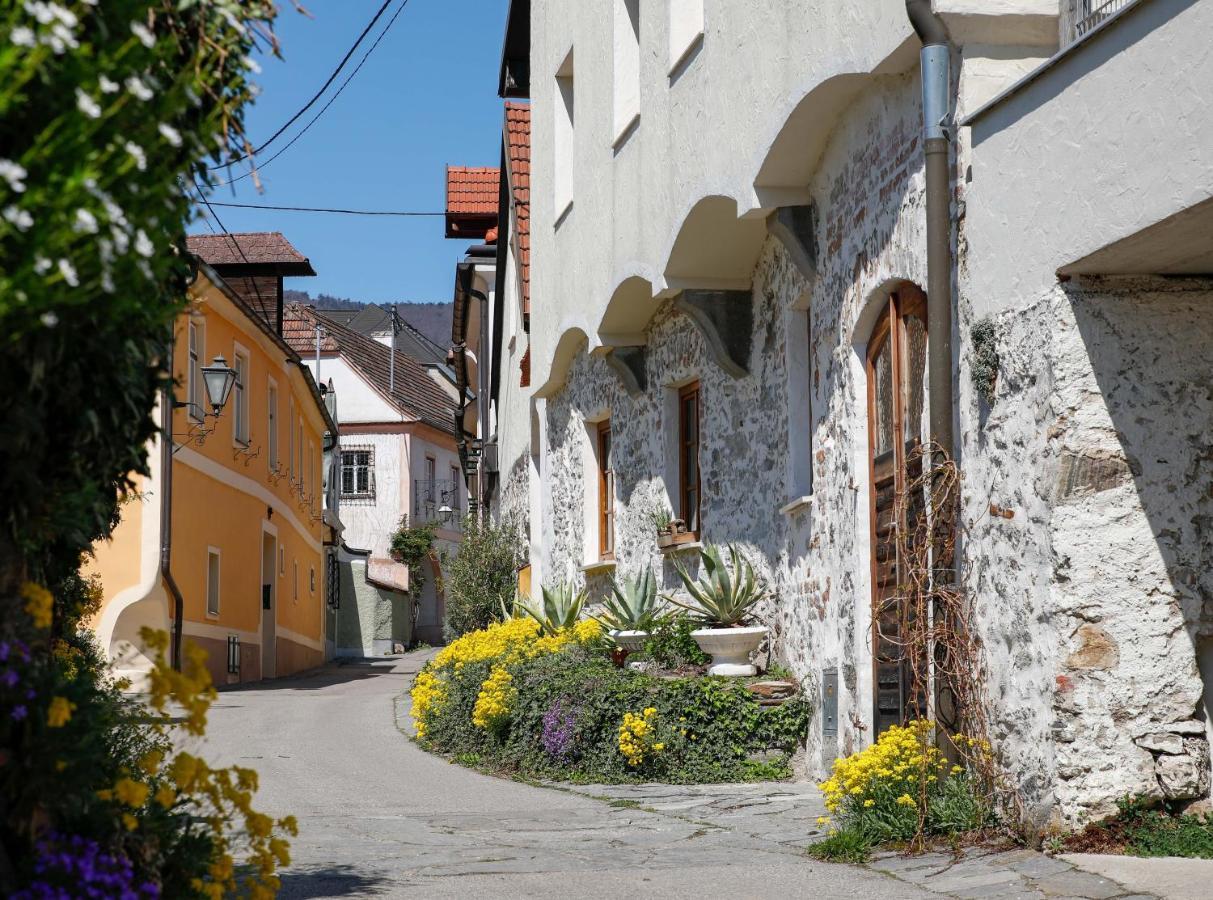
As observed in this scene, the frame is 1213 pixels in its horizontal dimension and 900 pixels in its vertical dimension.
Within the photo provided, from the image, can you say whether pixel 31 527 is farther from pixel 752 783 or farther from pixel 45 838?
pixel 752 783

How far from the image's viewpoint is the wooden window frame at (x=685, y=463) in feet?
43.9

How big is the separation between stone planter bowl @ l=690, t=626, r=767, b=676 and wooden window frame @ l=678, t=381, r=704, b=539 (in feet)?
6.34

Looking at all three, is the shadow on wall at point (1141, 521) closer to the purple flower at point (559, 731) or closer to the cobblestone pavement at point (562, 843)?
the cobblestone pavement at point (562, 843)

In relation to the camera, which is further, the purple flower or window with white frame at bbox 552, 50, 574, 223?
window with white frame at bbox 552, 50, 574, 223

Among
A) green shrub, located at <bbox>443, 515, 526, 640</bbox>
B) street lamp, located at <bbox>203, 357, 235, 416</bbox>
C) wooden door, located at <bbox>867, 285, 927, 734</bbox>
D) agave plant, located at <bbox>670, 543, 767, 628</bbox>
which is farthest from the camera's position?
green shrub, located at <bbox>443, 515, 526, 640</bbox>

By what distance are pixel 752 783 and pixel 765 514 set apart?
2.27 m

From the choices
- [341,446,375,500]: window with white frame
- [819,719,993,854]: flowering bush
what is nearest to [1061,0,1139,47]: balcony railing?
[819,719,993,854]: flowering bush

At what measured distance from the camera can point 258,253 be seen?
28.8m

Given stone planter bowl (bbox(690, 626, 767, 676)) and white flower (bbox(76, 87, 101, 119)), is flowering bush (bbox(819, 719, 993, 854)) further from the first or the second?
white flower (bbox(76, 87, 101, 119))

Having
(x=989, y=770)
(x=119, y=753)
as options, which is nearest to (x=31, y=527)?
(x=119, y=753)

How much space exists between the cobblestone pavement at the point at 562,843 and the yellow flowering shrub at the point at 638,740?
272 millimetres

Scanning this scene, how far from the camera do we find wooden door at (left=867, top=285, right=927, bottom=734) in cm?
838

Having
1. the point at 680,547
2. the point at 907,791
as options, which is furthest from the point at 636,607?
the point at 907,791

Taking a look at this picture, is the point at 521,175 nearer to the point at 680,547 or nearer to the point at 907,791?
the point at 680,547
